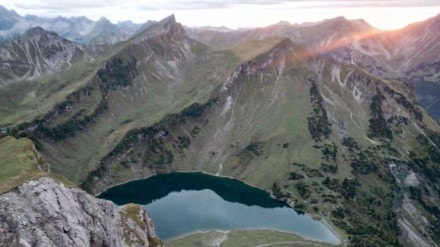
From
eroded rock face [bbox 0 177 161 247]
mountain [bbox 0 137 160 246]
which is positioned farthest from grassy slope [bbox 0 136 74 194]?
eroded rock face [bbox 0 177 161 247]

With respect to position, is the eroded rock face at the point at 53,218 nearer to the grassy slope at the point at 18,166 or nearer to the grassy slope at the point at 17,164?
the grassy slope at the point at 18,166

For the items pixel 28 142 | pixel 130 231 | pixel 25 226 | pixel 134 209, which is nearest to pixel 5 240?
pixel 25 226

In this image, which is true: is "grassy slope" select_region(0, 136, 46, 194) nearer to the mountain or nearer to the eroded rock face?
the mountain

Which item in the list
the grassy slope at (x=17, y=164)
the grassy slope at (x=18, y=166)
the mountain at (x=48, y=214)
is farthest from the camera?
the grassy slope at (x=18, y=166)

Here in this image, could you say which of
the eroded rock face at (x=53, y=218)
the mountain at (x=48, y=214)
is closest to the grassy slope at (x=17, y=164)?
the mountain at (x=48, y=214)

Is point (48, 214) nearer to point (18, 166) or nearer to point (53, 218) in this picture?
point (53, 218)

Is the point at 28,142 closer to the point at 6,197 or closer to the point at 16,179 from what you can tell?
the point at 16,179

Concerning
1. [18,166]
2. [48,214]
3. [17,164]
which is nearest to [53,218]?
[48,214]
